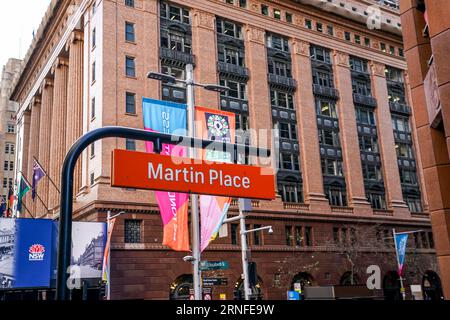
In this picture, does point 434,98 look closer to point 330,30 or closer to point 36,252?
point 36,252

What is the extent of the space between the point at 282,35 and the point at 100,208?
2978cm

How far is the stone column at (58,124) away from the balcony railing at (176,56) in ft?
56.8

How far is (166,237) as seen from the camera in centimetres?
2116

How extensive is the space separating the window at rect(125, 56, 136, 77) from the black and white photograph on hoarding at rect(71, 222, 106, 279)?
14563 mm

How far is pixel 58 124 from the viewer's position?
5728cm

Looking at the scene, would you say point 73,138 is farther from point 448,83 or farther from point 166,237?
point 448,83

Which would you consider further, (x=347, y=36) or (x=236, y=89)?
(x=347, y=36)

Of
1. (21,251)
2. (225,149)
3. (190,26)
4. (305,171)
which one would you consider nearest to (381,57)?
(305,171)

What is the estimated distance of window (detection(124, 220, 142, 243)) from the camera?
40344mm

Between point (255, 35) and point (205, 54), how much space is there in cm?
755

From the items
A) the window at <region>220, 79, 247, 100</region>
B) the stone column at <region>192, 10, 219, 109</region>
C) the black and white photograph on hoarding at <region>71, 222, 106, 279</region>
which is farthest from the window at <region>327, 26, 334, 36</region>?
the black and white photograph on hoarding at <region>71, 222, 106, 279</region>

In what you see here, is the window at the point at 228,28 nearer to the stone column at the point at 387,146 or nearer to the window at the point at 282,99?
the window at the point at 282,99

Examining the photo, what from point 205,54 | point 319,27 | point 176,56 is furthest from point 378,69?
point 176,56

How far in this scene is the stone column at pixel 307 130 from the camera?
2040 inches
